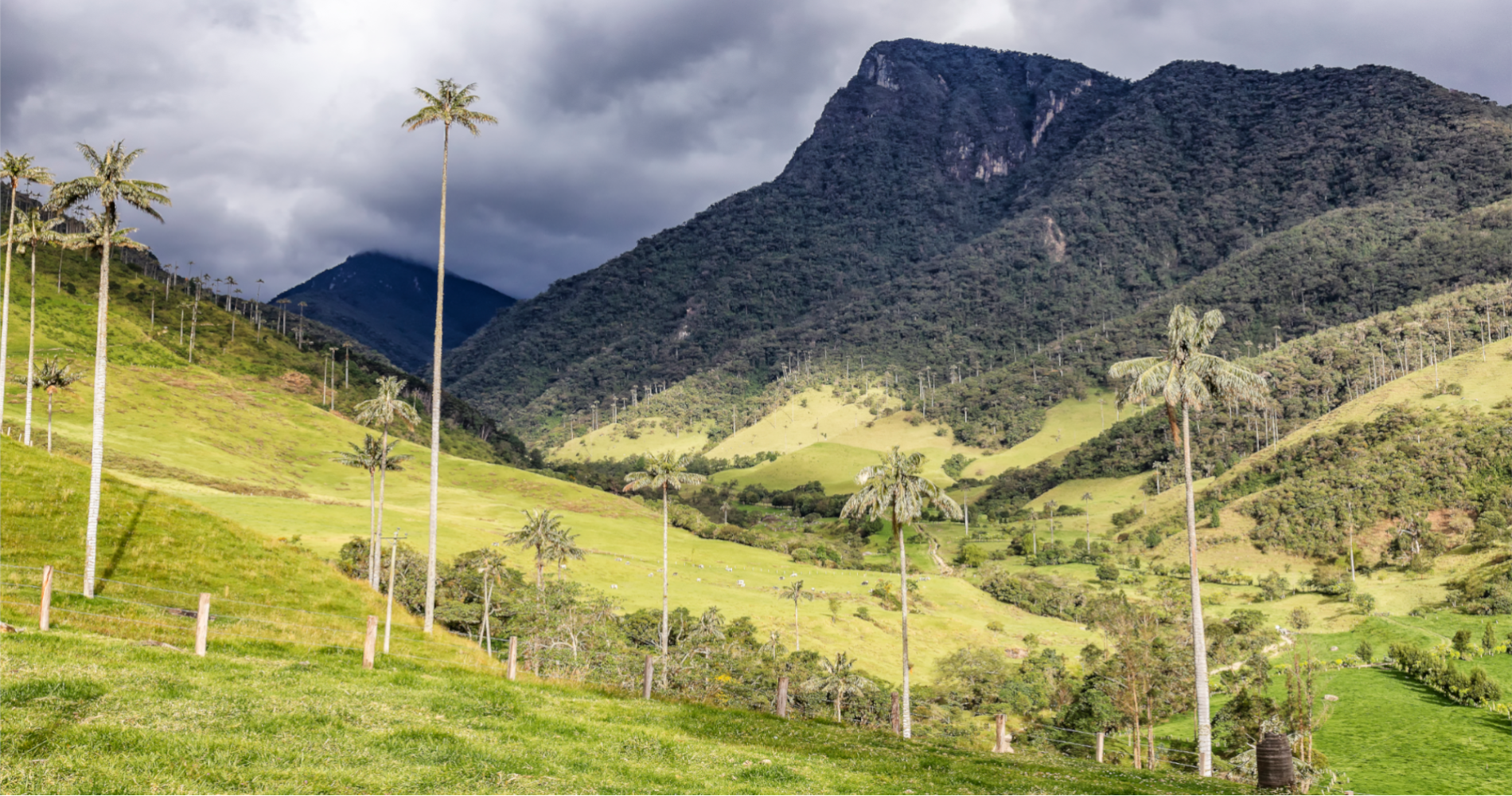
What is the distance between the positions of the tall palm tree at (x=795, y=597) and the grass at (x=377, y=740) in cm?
8850

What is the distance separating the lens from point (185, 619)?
27.6 metres

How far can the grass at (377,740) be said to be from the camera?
38.2 feet

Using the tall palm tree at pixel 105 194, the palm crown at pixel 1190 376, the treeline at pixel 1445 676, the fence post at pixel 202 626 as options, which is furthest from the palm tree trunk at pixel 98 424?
the treeline at pixel 1445 676

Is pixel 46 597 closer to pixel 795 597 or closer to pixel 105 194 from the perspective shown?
pixel 105 194

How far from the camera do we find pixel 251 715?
14.5m

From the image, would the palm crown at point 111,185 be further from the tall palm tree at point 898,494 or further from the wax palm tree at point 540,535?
the wax palm tree at point 540,535

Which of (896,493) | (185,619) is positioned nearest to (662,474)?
(896,493)

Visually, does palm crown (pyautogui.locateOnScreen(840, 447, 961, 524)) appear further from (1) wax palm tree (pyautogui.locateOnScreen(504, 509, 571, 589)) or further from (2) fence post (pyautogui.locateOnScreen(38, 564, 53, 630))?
(1) wax palm tree (pyautogui.locateOnScreen(504, 509, 571, 589))

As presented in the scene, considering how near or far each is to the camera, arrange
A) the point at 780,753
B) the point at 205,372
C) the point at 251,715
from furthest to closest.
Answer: the point at 205,372, the point at 780,753, the point at 251,715

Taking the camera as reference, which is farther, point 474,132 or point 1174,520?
point 1174,520

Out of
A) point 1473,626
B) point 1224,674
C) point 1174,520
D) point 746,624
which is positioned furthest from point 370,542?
point 1174,520

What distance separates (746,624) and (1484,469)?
15356cm

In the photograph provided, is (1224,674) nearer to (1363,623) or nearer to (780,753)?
(1363,623)

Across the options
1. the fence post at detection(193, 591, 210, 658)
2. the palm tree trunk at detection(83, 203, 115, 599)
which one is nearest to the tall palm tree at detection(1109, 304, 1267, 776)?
the fence post at detection(193, 591, 210, 658)
